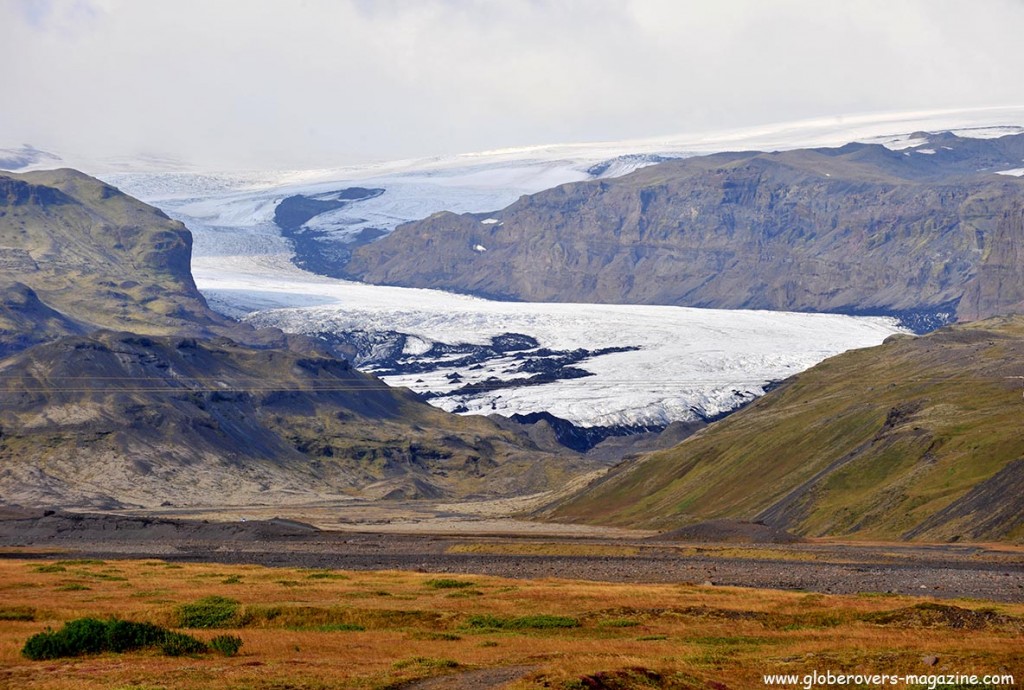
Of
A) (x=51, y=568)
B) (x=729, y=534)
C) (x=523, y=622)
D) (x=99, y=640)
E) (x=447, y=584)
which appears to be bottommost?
(x=729, y=534)

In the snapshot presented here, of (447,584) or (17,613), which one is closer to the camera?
(17,613)

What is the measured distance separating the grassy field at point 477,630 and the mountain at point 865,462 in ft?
161

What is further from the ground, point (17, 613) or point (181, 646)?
point (181, 646)

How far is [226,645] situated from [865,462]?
100 m

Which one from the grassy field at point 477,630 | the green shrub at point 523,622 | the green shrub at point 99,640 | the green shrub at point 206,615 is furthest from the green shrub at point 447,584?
the green shrub at point 99,640

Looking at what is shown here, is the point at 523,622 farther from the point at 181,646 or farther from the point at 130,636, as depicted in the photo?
the point at 130,636

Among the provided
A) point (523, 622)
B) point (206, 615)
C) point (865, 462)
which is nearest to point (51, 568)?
point (206, 615)

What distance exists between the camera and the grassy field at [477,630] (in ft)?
95.4

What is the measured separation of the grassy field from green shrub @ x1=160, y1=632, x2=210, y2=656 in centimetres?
48

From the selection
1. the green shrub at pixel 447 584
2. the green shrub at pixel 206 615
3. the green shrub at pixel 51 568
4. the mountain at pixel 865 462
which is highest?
the green shrub at pixel 206 615

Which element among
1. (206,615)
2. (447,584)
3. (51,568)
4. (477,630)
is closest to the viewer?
(477,630)

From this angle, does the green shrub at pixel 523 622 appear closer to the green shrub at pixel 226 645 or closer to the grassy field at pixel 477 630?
the grassy field at pixel 477 630

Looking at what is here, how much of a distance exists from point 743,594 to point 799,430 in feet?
336

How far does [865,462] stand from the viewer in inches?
5012
